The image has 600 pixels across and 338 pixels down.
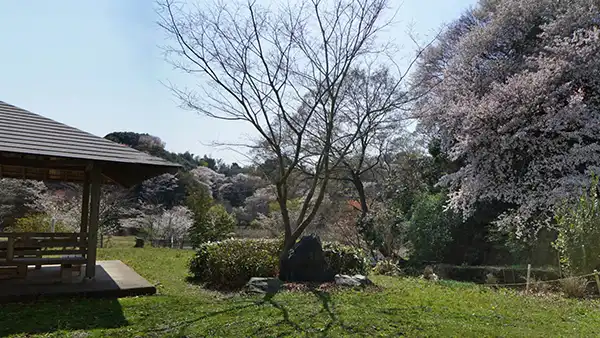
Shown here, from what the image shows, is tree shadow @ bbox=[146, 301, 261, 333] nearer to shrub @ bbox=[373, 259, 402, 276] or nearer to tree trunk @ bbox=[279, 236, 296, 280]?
tree trunk @ bbox=[279, 236, 296, 280]

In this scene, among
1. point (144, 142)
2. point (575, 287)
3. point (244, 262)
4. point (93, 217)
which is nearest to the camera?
point (93, 217)

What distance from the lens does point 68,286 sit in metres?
5.95

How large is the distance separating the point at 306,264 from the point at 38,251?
14.2 ft

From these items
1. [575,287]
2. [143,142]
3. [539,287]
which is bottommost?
[539,287]

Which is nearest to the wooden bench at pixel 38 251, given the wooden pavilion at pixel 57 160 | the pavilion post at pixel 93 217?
the wooden pavilion at pixel 57 160

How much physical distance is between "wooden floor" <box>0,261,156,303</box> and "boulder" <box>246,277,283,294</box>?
58.5 inches

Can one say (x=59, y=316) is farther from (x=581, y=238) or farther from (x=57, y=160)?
(x=581, y=238)

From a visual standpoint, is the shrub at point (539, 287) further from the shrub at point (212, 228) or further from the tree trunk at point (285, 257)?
the shrub at point (212, 228)

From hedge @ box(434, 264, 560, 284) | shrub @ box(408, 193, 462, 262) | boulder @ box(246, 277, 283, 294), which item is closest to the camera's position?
boulder @ box(246, 277, 283, 294)

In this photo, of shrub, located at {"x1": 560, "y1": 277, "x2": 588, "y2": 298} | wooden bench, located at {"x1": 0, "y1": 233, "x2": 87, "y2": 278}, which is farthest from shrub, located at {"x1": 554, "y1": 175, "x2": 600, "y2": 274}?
wooden bench, located at {"x1": 0, "y1": 233, "x2": 87, "y2": 278}

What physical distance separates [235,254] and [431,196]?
823cm

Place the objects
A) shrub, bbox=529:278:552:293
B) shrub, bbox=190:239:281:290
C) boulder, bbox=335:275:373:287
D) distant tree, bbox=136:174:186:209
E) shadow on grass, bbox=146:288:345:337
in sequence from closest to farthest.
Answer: shadow on grass, bbox=146:288:345:337 → boulder, bbox=335:275:373:287 → shrub, bbox=190:239:281:290 → shrub, bbox=529:278:552:293 → distant tree, bbox=136:174:186:209

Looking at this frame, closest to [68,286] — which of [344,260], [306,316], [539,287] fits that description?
[306,316]

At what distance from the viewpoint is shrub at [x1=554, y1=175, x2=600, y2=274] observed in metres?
7.79
